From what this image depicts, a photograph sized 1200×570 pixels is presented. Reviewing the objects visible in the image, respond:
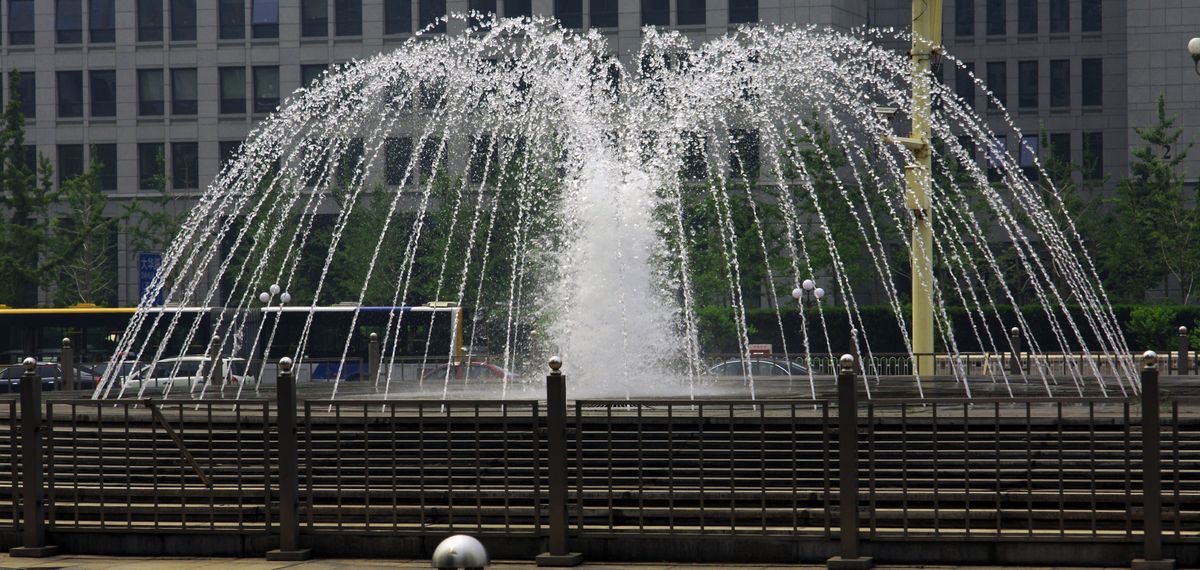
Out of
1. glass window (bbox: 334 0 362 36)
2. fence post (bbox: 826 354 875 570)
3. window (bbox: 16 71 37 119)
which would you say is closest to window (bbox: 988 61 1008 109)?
glass window (bbox: 334 0 362 36)

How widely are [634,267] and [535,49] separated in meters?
7.50

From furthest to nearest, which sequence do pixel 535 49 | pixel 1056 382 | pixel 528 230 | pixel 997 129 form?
1. pixel 997 129
2. pixel 528 230
3. pixel 535 49
4. pixel 1056 382

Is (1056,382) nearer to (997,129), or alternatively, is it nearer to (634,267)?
(634,267)

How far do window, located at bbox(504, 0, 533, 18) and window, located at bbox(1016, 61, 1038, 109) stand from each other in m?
22.1

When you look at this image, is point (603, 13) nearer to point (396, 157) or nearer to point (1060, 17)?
point (396, 157)

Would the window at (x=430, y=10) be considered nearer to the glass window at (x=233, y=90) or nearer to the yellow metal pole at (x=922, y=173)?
the glass window at (x=233, y=90)

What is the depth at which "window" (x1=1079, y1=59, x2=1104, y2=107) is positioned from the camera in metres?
71.6

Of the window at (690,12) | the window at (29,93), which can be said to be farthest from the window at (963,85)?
the window at (29,93)

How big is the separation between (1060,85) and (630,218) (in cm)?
5248

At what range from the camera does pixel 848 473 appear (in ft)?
38.3

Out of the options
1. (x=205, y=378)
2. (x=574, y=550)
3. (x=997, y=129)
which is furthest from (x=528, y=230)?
(x=574, y=550)

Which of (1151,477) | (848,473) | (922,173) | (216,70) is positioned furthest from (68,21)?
(1151,477)

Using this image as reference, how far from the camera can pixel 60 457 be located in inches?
656

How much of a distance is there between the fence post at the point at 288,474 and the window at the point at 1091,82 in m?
64.3
